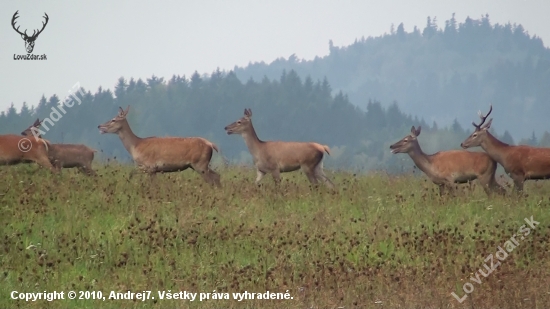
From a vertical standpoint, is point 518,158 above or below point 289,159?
below

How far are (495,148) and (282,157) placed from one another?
3.79 m

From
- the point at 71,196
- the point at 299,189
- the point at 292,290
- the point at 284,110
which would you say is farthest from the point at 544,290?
the point at 284,110

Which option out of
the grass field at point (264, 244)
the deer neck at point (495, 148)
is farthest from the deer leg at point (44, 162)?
the deer neck at point (495, 148)

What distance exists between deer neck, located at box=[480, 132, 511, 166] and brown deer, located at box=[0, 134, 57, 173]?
757 cm

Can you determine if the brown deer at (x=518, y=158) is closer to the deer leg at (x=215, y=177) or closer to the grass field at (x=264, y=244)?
the grass field at (x=264, y=244)

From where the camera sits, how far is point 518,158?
14.8 metres

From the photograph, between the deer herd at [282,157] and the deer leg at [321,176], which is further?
A: the deer leg at [321,176]

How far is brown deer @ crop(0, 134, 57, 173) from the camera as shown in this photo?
14.8 meters

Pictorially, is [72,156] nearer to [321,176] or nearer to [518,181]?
[321,176]

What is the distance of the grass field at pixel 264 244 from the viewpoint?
8570 millimetres

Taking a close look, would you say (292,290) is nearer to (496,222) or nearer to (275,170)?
(496,222)

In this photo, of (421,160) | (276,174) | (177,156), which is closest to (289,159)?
(276,174)

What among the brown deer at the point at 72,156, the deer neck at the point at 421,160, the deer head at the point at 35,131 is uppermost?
the deer head at the point at 35,131

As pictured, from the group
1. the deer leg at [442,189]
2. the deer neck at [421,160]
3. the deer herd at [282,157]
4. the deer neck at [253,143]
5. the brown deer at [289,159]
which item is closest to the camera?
the deer leg at [442,189]
